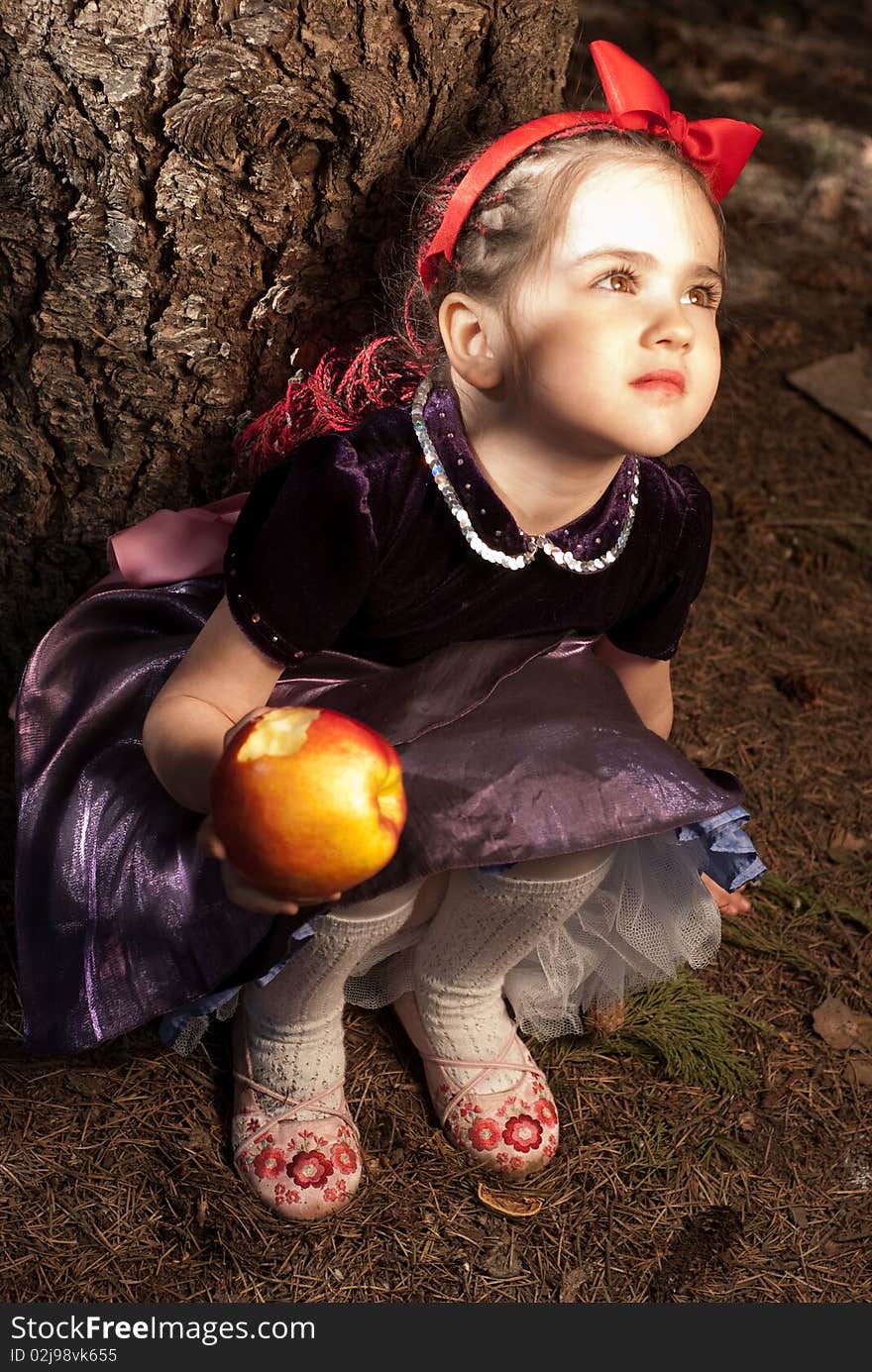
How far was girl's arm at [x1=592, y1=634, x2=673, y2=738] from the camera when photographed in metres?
2.19

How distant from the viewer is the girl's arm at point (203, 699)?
5.60ft

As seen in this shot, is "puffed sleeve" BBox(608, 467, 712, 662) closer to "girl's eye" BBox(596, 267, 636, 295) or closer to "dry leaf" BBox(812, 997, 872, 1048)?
"girl's eye" BBox(596, 267, 636, 295)

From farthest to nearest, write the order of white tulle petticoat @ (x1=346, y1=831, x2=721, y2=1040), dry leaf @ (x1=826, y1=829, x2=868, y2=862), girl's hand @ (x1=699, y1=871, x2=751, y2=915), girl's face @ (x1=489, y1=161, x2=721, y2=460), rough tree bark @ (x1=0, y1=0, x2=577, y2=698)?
dry leaf @ (x1=826, y1=829, x2=868, y2=862)
girl's hand @ (x1=699, y1=871, x2=751, y2=915)
white tulle petticoat @ (x1=346, y1=831, x2=721, y2=1040)
rough tree bark @ (x1=0, y1=0, x2=577, y2=698)
girl's face @ (x1=489, y1=161, x2=721, y2=460)

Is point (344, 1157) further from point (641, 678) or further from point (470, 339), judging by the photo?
point (470, 339)

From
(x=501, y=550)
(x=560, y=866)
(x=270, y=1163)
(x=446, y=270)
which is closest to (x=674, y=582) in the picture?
(x=501, y=550)

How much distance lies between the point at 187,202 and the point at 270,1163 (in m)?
1.41

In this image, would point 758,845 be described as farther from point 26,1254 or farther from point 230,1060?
point 26,1254

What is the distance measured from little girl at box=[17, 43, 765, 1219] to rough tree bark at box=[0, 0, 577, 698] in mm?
145

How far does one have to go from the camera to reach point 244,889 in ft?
4.97

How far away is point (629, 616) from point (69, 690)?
85 cm

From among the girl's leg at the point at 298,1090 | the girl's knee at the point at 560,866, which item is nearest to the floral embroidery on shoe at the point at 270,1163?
the girl's leg at the point at 298,1090

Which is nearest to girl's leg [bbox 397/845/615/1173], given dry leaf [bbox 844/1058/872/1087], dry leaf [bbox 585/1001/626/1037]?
dry leaf [bbox 585/1001/626/1037]

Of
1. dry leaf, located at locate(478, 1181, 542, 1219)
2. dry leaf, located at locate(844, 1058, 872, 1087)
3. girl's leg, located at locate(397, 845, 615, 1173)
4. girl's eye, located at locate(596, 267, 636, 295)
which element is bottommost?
dry leaf, located at locate(478, 1181, 542, 1219)

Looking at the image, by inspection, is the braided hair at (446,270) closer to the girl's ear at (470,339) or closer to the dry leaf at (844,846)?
the girl's ear at (470,339)
